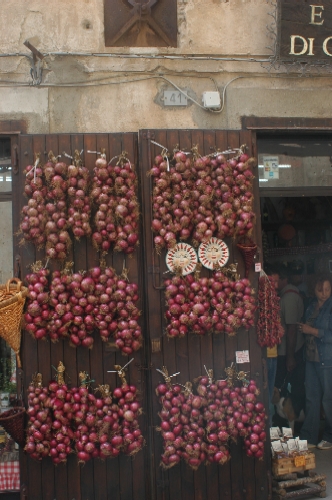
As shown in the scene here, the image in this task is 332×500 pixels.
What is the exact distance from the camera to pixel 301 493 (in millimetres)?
4930

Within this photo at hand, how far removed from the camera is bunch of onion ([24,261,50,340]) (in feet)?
14.7

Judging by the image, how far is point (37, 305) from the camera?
176 inches

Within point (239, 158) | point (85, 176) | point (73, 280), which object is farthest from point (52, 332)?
point (239, 158)

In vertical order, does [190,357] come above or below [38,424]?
above

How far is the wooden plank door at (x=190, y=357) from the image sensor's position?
186 inches

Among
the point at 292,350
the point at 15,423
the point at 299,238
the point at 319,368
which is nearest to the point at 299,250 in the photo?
the point at 299,238

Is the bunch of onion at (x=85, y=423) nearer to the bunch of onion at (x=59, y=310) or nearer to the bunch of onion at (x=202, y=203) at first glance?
the bunch of onion at (x=59, y=310)

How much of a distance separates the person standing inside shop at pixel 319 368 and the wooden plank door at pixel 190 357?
1.46m

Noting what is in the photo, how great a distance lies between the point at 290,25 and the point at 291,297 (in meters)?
3.20

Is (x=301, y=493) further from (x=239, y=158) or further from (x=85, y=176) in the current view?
(x=85, y=176)

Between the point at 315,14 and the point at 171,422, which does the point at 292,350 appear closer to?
the point at 171,422

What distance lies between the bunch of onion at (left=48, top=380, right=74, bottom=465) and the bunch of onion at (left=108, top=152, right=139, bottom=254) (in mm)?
1281

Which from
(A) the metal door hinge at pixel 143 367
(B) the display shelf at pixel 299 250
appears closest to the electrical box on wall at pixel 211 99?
(A) the metal door hinge at pixel 143 367

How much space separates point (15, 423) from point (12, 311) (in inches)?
35.2
